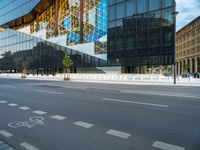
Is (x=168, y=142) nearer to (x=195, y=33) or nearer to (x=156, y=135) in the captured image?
(x=156, y=135)

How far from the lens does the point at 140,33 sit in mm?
38531

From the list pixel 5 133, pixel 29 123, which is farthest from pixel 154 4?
pixel 5 133

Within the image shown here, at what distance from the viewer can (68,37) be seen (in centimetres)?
5341

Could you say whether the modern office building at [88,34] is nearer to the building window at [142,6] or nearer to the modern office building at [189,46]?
the building window at [142,6]

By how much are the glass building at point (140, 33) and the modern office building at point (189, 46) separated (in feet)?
163

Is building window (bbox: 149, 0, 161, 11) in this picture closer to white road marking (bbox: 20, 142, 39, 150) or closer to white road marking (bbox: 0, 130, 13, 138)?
white road marking (bbox: 0, 130, 13, 138)

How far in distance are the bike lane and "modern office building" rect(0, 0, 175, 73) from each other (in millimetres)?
32873

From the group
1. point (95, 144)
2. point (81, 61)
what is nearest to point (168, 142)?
point (95, 144)

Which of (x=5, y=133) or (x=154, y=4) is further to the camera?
(x=154, y=4)

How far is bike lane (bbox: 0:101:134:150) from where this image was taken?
13.4ft

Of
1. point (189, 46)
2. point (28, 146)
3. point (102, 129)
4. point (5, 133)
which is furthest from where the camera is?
point (189, 46)

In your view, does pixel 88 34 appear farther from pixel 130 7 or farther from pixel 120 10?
pixel 130 7

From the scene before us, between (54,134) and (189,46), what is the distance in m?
107

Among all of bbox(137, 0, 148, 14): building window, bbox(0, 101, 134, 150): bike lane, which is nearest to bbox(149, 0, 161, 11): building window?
bbox(137, 0, 148, 14): building window
